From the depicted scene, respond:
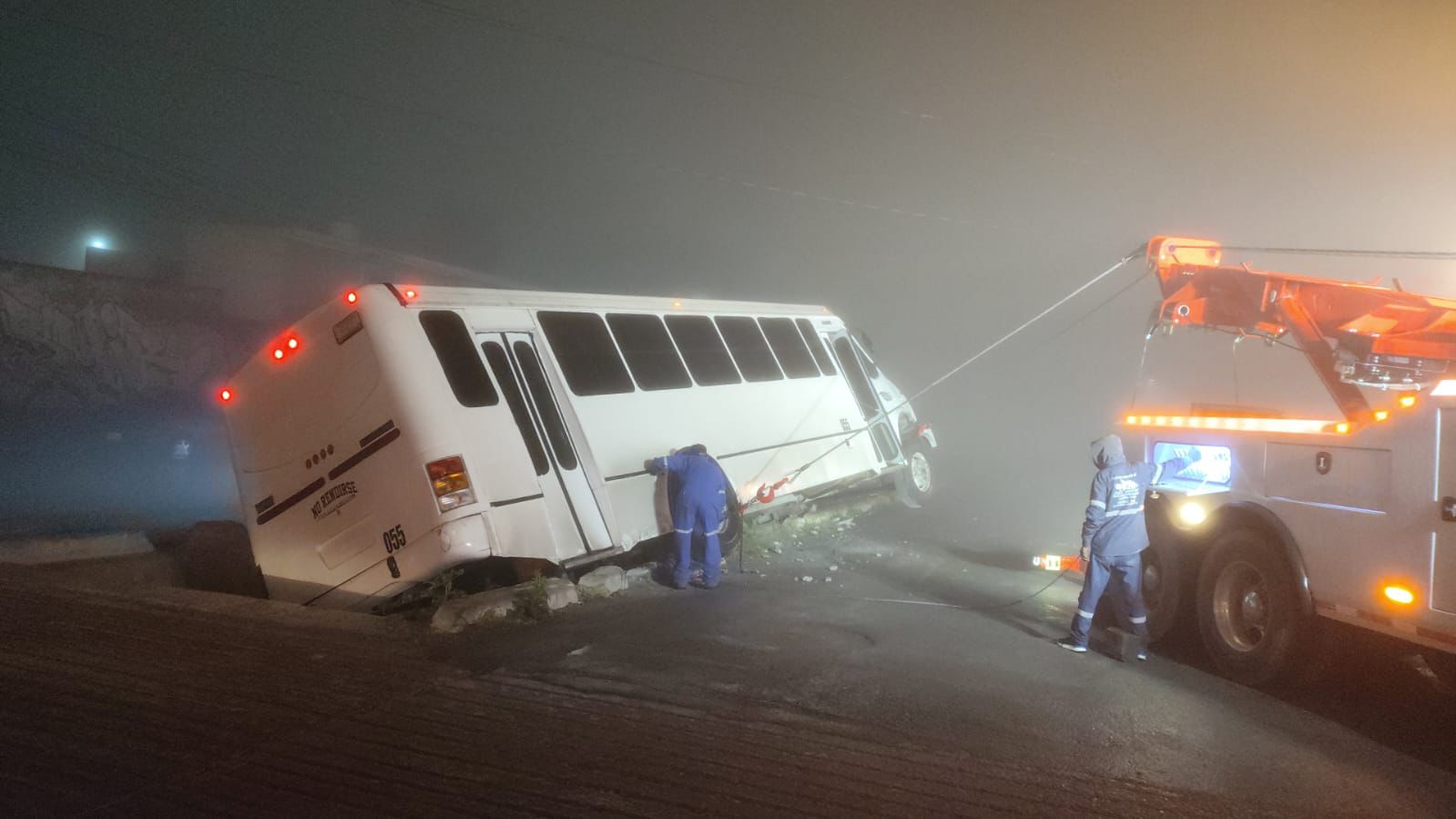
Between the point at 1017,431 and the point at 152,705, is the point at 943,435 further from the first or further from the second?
the point at 152,705

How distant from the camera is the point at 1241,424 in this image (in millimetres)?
6934

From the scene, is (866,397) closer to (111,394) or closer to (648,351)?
(648,351)

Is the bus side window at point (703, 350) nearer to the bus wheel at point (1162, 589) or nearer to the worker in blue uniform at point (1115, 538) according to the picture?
the worker in blue uniform at point (1115, 538)

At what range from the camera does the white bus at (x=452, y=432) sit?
→ 6.91 meters

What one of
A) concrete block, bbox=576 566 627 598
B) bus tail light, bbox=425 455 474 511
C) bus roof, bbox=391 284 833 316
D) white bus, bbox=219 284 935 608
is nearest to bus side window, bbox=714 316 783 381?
bus roof, bbox=391 284 833 316

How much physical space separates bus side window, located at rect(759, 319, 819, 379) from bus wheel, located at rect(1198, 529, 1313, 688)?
598cm

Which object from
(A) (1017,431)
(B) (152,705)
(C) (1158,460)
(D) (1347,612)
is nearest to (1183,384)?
(A) (1017,431)

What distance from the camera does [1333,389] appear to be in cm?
681

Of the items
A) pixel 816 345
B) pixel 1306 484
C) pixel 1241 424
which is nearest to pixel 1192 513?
pixel 1241 424

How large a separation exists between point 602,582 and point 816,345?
6.03 metres

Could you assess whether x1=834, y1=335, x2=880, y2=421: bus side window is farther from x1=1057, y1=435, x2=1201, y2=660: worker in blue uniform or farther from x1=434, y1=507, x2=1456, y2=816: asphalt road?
x1=1057, y1=435, x2=1201, y2=660: worker in blue uniform

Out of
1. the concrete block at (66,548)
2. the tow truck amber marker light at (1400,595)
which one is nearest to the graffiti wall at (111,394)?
the concrete block at (66,548)

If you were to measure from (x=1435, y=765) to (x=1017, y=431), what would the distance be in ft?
83.8

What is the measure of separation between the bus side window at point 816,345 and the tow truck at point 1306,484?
5.11m
